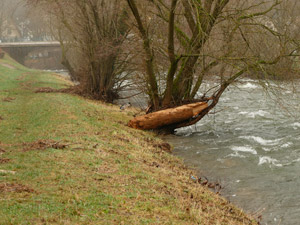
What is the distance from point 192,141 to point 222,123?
12.2 feet

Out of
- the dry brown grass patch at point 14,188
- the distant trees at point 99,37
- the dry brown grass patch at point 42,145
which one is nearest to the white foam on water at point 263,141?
the dry brown grass patch at point 42,145

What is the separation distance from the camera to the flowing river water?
353 inches

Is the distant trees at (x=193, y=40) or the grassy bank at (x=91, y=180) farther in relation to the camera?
the distant trees at (x=193, y=40)

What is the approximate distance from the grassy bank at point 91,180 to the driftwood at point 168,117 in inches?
83.5

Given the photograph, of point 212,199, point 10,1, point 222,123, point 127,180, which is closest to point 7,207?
point 127,180

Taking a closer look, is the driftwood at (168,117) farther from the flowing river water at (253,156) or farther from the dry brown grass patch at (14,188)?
the dry brown grass patch at (14,188)

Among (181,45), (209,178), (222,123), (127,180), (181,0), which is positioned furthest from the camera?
(222,123)

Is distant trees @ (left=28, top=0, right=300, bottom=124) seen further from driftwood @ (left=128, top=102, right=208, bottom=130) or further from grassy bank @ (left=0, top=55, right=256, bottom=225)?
grassy bank @ (left=0, top=55, right=256, bottom=225)

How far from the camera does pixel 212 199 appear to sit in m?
8.39

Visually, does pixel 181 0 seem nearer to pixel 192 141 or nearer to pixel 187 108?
pixel 187 108

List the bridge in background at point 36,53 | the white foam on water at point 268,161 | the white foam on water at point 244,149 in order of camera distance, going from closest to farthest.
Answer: the white foam on water at point 268,161, the white foam on water at point 244,149, the bridge in background at point 36,53

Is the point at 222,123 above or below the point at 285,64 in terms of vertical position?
below

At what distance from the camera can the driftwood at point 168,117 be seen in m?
15.7

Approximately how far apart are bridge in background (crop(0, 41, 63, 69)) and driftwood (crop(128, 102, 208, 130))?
61606 millimetres
